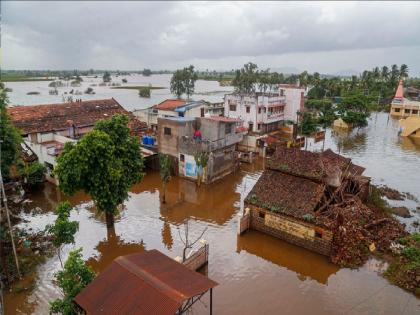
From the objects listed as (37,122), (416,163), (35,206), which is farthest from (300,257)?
(37,122)

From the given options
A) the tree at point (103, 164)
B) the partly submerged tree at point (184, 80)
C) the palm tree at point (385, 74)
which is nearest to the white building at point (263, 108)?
the tree at point (103, 164)

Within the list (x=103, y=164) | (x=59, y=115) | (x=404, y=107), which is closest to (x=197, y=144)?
(x=103, y=164)

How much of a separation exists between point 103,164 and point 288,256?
973 centimetres

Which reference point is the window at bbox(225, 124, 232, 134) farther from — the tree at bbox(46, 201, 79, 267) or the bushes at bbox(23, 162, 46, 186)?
the tree at bbox(46, 201, 79, 267)

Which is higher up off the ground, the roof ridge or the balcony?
the balcony

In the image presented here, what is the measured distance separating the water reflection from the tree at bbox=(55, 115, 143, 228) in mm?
6635

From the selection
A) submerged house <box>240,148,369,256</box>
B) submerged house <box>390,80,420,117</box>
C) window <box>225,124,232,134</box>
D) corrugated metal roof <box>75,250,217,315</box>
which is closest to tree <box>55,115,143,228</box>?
corrugated metal roof <box>75,250,217,315</box>

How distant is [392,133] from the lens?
4347cm

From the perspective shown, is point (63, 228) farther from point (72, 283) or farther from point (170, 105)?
point (170, 105)

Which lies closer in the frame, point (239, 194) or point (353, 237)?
point (353, 237)

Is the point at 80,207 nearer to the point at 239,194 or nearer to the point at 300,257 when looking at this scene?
the point at 239,194

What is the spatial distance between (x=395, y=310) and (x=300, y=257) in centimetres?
435

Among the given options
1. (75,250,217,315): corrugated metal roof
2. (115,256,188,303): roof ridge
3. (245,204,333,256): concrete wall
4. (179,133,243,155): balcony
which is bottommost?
(245,204,333,256): concrete wall

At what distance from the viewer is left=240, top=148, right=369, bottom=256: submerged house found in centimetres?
1575
